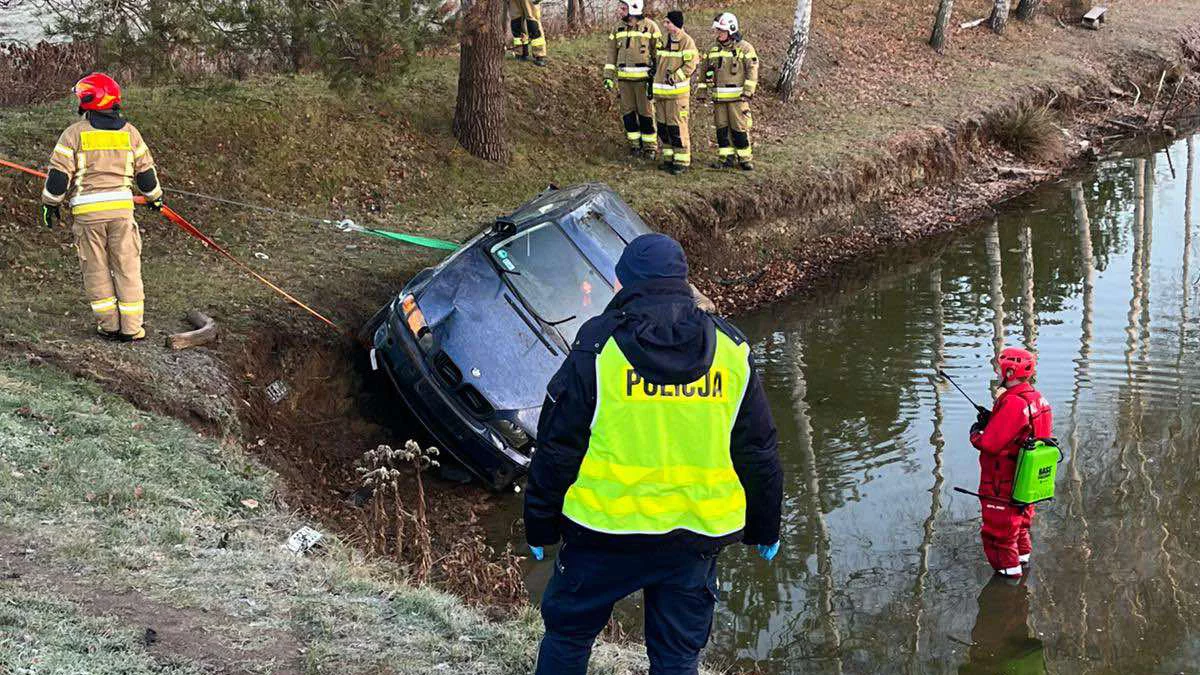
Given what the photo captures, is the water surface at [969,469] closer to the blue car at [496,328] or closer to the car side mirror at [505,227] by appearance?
the blue car at [496,328]

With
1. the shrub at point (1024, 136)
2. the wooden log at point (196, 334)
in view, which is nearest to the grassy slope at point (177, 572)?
the wooden log at point (196, 334)

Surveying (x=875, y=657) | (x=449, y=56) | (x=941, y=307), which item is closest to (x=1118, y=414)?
(x=941, y=307)

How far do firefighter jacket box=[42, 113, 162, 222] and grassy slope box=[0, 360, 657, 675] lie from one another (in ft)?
4.68

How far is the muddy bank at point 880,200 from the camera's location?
1405 centimetres

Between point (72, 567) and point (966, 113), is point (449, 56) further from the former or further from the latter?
point (72, 567)

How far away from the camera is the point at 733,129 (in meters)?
15.3

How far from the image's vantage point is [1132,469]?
31.3 feet

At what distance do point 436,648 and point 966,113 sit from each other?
1588cm

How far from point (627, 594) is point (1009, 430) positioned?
4.07 metres

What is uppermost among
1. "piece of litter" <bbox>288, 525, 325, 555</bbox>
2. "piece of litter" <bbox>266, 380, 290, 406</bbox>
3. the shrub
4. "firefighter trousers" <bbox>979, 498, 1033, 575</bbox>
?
"piece of litter" <bbox>288, 525, 325, 555</bbox>

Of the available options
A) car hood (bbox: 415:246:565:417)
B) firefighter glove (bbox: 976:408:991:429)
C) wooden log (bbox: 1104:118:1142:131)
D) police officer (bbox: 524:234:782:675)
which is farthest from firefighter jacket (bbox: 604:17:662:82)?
police officer (bbox: 524:234:782:675)

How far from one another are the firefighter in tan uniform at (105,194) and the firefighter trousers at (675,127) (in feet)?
24.5

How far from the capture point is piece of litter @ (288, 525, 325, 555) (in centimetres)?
664

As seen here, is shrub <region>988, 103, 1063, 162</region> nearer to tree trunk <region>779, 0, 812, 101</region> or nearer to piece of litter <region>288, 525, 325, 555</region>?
tree trunk <region>779, 0, 812, 101</region>
